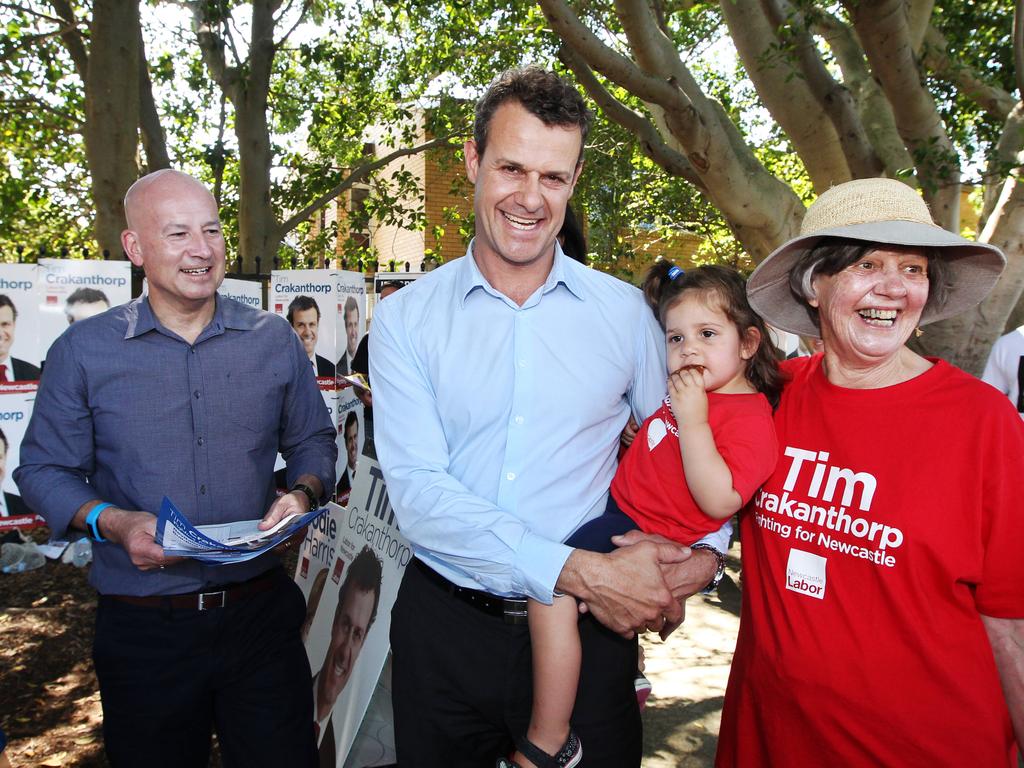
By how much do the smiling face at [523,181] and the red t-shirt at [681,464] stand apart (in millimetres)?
672

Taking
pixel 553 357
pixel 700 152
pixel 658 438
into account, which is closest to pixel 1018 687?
pixel 658 438

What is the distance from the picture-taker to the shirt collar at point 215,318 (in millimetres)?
2641

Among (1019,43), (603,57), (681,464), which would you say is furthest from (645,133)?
(681,464)

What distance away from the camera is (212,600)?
259cm

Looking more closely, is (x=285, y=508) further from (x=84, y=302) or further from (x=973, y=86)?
(x=973, y=86)

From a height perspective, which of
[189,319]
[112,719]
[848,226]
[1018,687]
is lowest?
[112,719]

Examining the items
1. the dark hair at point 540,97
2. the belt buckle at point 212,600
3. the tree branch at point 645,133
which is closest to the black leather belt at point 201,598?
the belt buckle at point 212,600

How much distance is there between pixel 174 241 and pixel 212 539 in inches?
44.1

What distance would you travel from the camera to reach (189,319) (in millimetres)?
2746

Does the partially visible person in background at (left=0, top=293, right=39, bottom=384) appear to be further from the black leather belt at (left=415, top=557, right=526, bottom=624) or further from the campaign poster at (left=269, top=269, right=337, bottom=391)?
the black leather belt at (left=415, top=557, right=526, bottom=624)

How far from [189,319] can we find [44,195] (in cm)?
1227

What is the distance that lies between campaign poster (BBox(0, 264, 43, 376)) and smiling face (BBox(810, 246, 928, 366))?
6.03 metres

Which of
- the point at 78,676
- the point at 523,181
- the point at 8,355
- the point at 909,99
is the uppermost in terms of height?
the point at 909,99

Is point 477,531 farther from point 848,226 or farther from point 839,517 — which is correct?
point 848,226
